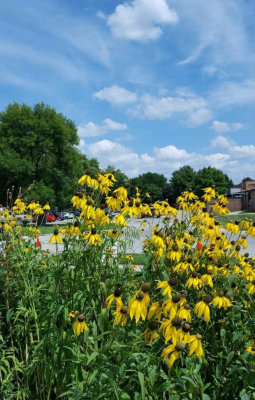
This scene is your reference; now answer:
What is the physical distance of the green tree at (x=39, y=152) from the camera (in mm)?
25828

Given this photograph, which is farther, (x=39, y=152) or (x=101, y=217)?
(x=39, y=152)

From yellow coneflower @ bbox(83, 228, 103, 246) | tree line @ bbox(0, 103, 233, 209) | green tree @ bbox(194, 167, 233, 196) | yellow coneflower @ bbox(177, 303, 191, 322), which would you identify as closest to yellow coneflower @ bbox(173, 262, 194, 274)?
yellow coneflower @ bbox(83, 228, 103, 246)

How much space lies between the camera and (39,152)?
92.9 ft

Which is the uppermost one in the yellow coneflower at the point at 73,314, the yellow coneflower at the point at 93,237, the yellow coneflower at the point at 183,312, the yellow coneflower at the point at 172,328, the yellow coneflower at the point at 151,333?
the yellow coneflower at the point at 93,237

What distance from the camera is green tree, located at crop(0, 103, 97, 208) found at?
84.7 feet

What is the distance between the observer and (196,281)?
2.42 m

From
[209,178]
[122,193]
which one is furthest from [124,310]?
[209,178]

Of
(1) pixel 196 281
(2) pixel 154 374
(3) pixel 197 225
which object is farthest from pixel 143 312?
(3) pixel 197 225

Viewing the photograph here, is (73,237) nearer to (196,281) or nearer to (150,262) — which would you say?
(150,262)

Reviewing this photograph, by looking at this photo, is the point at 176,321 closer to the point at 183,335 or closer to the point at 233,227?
the point at 183,335

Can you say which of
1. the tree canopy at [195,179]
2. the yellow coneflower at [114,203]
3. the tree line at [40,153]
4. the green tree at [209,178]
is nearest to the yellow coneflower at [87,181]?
the yellow coneflower at [114,203]

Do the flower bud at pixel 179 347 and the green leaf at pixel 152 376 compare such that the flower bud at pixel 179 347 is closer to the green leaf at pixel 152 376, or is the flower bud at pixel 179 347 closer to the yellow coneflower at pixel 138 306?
the yellow coneflower at pixel 138 306

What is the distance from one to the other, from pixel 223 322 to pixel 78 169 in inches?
1112

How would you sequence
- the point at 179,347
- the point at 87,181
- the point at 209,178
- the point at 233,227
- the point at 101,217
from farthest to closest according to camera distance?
the point at 209,178 < the point at 233,227 < the point at 87,181 < the point at 101,217 < the point at 179,347
